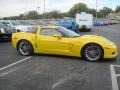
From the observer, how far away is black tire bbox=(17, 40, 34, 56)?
1212 centimetres

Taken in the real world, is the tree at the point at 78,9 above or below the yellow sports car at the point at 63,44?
above

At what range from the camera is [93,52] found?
10781 mm

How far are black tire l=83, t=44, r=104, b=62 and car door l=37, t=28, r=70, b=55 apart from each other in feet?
2.55

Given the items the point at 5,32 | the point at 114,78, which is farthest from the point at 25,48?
the point at 5,32

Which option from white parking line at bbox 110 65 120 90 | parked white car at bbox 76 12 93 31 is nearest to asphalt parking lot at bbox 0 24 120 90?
white parking line at bbox 110 65 120 90

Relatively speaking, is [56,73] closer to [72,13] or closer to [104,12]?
[72,13]

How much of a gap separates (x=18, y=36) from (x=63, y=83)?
18.2 ft

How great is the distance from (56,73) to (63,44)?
2894 mm

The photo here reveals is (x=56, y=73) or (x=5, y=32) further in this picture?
(x=5, y=32)

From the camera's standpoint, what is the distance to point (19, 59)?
1119cm

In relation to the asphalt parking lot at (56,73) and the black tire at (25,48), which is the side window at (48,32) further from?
the asphalt parking lot at (56,73)

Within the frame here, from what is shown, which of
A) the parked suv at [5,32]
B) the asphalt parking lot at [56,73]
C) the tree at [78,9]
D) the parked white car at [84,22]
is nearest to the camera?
the asphalt parking lot at [56,73]

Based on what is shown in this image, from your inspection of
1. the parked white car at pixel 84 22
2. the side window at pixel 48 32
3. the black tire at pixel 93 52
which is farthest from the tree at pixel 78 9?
the black tire at pixel 93 52

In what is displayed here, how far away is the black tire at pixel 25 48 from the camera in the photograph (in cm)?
1212
